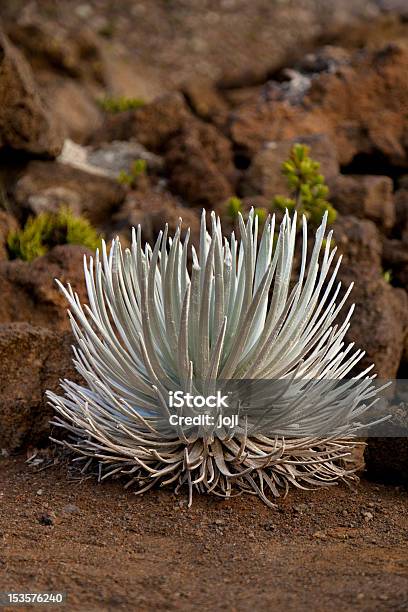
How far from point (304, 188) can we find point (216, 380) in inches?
106

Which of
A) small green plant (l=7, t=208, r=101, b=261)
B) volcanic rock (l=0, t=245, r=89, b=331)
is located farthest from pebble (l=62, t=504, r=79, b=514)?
small green plant (l=7, t=208, r=101, b=261)

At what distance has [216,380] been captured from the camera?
9.16ft

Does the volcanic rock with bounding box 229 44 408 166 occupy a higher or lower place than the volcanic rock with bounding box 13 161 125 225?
higher

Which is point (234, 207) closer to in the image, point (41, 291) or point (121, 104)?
point (41, 291)

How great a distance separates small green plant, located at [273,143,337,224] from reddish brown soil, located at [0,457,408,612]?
2.47 m

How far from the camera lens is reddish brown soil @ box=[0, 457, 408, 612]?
2.08 metres

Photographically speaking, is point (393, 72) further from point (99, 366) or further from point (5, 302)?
point (99, 366)

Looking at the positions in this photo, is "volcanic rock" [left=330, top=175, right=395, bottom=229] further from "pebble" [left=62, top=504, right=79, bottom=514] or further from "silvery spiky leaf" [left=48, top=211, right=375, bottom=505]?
"pebble" [left=62, top=504, right=79, bottom=514]

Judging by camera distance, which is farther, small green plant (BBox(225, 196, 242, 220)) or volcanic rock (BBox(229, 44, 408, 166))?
volcanic rock (BBox(229, 44, 408, 166))

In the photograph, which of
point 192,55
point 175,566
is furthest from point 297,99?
point 192,55

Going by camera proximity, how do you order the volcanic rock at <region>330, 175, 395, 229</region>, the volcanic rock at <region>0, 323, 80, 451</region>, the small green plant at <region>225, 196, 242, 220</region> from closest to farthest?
1. the volcanic rock at <region>0, 323, 80, 451</region>
2. the small green plant at <region>225, 196, 242, 220</region>
3. the volcanic rock at <region>330, 175, 395, 229</region>

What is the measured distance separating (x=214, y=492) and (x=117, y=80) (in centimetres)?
1097

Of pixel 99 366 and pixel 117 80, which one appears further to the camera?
pixel 117 80

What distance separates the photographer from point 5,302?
4125 mm
